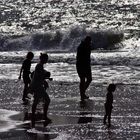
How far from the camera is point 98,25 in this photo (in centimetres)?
5209

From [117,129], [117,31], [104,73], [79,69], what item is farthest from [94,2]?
[117,129]

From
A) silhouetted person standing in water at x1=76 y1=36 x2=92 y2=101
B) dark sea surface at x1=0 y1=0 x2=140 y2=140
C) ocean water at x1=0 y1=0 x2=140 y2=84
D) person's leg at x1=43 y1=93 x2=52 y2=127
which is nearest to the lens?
dark sea surface at x1=0 y1=0 x2=140 y2=140

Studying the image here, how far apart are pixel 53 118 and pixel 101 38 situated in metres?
31.0

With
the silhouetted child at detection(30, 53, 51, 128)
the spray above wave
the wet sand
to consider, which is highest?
the spray above wave

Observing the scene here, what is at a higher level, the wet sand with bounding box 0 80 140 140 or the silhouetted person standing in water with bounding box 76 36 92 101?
the silhouetted person standing in water with bounding box 76 36 92 101

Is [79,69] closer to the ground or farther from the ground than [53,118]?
farther from the ground

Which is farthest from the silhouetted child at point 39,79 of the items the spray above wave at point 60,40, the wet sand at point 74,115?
the spray above wave at point 60,40

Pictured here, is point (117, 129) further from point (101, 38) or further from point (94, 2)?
point (94, 2)

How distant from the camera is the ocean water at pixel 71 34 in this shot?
25091 mm

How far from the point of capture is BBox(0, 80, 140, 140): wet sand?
445 inches

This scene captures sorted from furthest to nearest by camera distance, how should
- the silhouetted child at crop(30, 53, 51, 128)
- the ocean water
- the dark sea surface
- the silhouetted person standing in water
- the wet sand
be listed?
1. the ocean water
2. the silhouetted person standing in water
3. the silhouetted child at crop(30, 53, 51, 128)
4. the dark sea surface
5. the wet sand

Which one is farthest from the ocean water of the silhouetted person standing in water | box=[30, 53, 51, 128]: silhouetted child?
box=[30, 53, 51, 128]: silhouetted child

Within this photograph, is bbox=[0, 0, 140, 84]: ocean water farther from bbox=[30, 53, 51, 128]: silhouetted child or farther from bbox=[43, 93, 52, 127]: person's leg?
bbox=[30, 53, 51, 128]: silhouetted child

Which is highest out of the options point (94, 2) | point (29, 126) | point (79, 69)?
point (94, 2)
